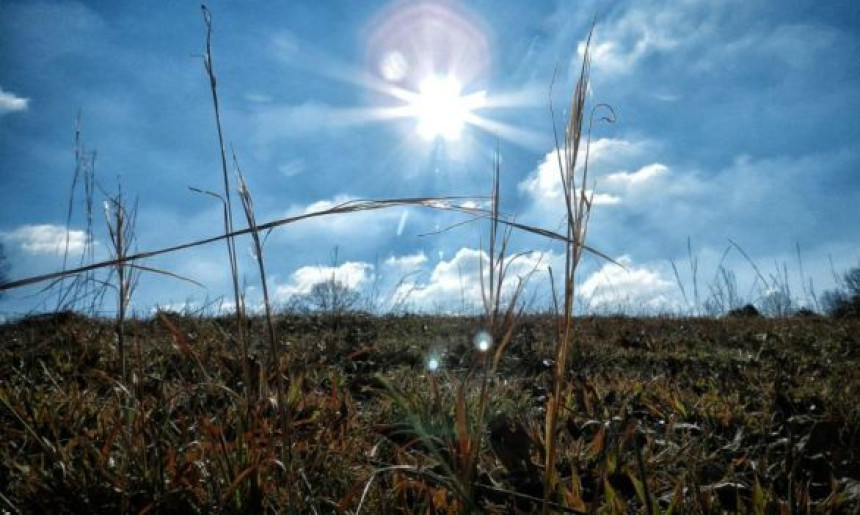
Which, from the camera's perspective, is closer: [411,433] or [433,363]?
[411,433]

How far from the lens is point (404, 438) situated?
218cm

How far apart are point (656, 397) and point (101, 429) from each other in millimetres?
2649

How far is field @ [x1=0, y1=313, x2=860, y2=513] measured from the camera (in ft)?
4.83

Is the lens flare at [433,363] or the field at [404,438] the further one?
the lens flare at [433,363]

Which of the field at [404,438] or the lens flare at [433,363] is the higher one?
the lens flare at [433,363]

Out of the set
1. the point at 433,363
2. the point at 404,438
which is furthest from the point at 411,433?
the point at 433,363

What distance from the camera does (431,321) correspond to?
7836 mm

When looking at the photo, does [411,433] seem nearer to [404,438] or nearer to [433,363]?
[404,438]

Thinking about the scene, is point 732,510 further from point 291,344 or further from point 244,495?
point 291,344

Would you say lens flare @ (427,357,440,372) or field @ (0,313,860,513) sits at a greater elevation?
lens flare @ (427,357,440,372)

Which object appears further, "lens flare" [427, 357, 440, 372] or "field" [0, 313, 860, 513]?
"lens flare" [427, 357, 440, 372]

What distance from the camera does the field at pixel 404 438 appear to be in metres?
1.47

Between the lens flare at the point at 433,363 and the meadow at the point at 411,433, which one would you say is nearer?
the meadow at the point at 411,433

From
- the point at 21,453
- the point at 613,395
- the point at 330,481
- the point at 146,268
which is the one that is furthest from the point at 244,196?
the point at 613,395
